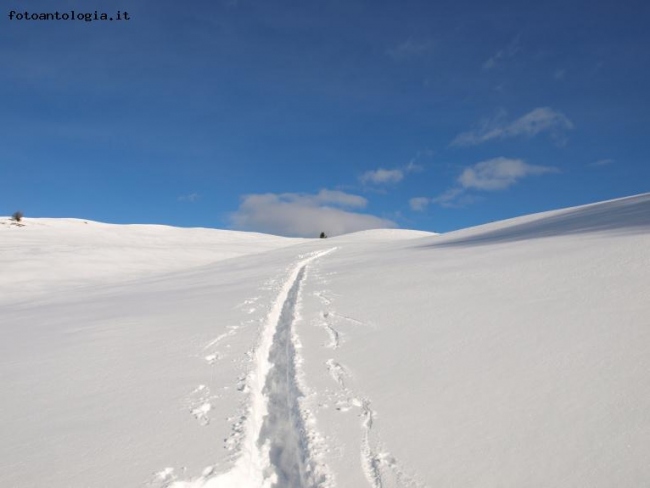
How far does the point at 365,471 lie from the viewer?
284cm

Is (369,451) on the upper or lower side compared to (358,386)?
lower

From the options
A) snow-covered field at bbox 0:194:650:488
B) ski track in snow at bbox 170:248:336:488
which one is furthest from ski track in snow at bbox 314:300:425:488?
ski track in snow at bbox 170:248:336:488

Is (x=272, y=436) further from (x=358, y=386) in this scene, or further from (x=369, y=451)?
(x=358, y=386)

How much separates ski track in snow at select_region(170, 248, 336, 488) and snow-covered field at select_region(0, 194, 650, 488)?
0.05 ft

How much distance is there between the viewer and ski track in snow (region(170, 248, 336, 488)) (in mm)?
2875

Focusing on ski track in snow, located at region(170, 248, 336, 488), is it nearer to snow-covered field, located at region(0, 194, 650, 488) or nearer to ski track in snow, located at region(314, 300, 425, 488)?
snow-covered field, located at region(0, 194, 650, 488)

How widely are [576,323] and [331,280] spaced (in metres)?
6.13

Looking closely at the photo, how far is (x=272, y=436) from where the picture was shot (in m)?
3.43

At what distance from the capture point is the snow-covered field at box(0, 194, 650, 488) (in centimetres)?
287

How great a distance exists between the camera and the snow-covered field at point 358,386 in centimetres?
287

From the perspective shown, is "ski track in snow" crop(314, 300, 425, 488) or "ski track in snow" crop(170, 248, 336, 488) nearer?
"ski track in snow" crop(314, 300, 425, 488)

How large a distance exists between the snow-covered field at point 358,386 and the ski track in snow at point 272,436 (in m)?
0.01

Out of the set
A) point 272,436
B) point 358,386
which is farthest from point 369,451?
point 358,386

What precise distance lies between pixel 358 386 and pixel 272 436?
1.00 meters
